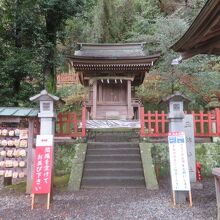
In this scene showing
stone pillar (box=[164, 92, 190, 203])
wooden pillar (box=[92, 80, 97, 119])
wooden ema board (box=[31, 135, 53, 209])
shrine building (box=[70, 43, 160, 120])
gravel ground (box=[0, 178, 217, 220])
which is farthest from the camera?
wooden pillar (box=[92, 80, 97, 119])

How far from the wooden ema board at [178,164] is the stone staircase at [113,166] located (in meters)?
1.93

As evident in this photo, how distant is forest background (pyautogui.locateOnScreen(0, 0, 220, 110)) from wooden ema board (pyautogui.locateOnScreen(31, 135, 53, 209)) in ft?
14.5

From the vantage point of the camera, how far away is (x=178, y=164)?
602 centimetres

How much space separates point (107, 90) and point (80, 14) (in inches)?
163

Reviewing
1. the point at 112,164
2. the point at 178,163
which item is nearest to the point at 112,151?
the point at 112,164

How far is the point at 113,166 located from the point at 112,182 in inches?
28.3

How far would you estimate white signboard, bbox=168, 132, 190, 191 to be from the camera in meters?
5.92

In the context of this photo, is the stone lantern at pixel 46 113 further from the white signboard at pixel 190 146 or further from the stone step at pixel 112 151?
the white signboard at pixel 190 146

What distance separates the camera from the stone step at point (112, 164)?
850 centimetres

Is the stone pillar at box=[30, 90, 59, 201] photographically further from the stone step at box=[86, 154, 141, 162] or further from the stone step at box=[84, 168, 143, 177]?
the stone step at box=[86, 154, 141, 162]

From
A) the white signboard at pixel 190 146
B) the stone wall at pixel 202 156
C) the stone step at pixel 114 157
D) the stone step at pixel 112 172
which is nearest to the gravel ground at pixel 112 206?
the white signboard at pixel 190 146

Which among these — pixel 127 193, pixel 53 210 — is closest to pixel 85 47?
pixel 127 193

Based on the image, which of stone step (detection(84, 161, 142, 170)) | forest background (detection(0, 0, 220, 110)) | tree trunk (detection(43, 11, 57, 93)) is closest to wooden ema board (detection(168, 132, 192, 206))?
stone step (detection(84, 161, 142, 170))

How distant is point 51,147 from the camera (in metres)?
6.20
